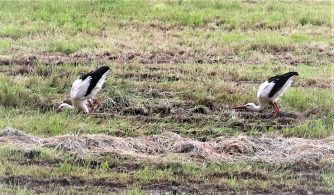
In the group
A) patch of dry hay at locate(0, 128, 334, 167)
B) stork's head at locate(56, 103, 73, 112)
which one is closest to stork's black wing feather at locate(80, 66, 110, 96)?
stork's head at locate(56, 103, 73, 112)

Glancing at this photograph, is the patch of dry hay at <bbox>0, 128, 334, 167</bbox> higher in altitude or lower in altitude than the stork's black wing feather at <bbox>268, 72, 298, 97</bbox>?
lower

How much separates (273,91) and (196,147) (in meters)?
2.19

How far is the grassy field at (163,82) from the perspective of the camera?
6391 millimetres

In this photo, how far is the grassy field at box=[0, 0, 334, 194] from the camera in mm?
6391

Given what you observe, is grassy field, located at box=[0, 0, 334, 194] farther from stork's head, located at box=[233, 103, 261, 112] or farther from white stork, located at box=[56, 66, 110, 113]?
white stork, located at box=[56, 66, 110, 113]

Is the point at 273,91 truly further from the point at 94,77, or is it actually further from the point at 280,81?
the point at 94,77

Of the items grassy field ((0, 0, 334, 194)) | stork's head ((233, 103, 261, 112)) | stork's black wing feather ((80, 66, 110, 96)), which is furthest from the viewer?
stork's head ((233, 103, 261, 112))

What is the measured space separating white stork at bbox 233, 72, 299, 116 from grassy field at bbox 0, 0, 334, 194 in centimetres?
14

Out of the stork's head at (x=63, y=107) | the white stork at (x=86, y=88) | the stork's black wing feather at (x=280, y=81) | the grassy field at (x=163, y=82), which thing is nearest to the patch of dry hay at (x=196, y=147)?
the grassy field at (x=163, y=82)

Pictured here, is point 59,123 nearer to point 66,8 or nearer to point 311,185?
point 311,185

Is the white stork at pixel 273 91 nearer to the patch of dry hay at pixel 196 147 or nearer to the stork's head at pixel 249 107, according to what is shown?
the stork's head at pixel 249 107

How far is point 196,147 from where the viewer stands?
23.4 ft

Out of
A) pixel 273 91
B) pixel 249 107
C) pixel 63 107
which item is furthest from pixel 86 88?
pixel 273 91

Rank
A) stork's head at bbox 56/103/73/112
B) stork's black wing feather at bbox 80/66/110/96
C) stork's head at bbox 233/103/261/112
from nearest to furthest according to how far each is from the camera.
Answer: stork's head at bbox 56/103/73/112 < stork's black wing feather at bbox 80/66/110/96 < stork's head at bbox 233/103/261/112
